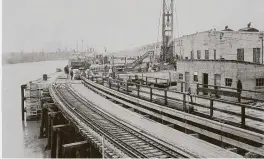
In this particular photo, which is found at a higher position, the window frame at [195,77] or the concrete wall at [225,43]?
the concrete wall at [225,43]

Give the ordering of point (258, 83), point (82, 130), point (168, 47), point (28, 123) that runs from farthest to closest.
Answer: point (168, 47)
point (28, 123)
point (258, 83)
point (82, 130)

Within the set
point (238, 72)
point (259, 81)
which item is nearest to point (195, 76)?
point (238, 72)

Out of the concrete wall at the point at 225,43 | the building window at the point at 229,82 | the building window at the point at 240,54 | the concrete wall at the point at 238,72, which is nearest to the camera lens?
the concrete wall at the point at 238,72

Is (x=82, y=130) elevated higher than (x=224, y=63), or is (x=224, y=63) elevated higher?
(x=224, y=63)

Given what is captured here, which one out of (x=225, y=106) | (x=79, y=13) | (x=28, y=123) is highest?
Result: (x=79, y=13)

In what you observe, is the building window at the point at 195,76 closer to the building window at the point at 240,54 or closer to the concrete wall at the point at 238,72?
the concrete wall at the point at 238,72

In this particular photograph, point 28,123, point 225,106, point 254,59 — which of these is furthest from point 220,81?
point 28,123

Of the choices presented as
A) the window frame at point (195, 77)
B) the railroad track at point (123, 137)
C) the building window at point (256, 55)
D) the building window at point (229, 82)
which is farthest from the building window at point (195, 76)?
the railroad track at point (123, 137)

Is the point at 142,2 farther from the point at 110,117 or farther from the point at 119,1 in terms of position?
the point at 110,117

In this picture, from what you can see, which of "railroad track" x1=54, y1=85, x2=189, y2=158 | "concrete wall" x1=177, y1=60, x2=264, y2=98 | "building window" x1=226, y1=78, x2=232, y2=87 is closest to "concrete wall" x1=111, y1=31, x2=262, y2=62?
"concrete wall" x1=177, y1=60, x2=264, y2=98
